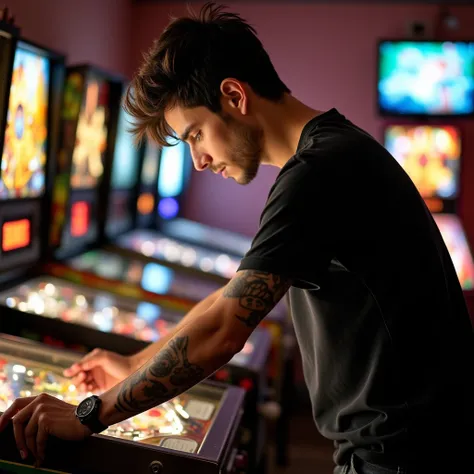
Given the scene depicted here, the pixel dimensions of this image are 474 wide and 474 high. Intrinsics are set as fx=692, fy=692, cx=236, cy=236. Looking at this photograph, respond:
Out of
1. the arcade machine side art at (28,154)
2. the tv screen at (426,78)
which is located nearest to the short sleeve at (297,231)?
the arcade machine side art at (28,154)

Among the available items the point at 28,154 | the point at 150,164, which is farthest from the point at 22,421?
the point at 150,164

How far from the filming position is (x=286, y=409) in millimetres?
3104

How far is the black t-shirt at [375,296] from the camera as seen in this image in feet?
3.53

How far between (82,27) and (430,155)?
2.18 m

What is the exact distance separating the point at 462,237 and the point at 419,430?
3047 mm

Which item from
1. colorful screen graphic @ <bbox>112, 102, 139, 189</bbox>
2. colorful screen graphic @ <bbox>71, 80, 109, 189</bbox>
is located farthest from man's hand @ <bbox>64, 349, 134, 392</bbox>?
colorful screen graphic @ <bbox>112, 102, 139, 189</bbox>

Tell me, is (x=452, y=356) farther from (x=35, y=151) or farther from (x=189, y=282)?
(x=189, y=282)

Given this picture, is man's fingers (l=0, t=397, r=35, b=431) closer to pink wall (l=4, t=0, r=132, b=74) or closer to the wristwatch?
the wristwatch

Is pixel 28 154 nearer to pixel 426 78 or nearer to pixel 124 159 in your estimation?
pixel 124 159

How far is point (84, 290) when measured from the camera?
254 cm

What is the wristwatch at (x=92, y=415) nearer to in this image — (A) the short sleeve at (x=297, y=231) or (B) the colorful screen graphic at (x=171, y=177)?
(A) the short sleeve at (x=297, y=231)

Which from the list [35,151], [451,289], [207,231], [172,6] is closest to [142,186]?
[207,231]

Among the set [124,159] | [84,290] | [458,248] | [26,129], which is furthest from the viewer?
[458,248]

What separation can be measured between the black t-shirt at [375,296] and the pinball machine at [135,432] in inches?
12.2
